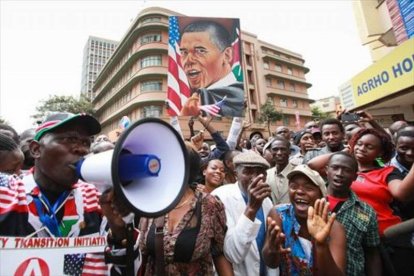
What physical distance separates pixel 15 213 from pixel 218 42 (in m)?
6.87

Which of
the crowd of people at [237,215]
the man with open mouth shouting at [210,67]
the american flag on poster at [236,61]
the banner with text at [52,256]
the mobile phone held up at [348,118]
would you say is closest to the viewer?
the banner with text at [52,256]

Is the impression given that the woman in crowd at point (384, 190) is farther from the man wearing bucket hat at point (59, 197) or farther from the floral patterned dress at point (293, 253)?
the man wearing bucket hat at point (59, 197)

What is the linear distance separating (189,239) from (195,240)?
4 centimetres

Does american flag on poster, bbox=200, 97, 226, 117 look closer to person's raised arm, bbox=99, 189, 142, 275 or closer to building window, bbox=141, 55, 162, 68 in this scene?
person's raised arm, bbox=99, 189, 142, 275

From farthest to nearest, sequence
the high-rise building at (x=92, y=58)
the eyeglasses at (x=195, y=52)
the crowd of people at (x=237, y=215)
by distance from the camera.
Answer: the high-rise building at (x=92, y=58)
the eyeglasses at (x=195, y=52)
the crowd of people at (x=237, y=215)

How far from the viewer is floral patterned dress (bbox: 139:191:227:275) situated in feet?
6.22

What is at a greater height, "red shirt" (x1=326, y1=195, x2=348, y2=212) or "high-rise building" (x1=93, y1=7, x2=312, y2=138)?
"high-rise building" (x1=93, y1=7, x2=312, y2=138)

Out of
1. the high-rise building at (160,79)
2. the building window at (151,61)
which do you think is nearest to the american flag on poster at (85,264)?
the high-rise building at (160,79)

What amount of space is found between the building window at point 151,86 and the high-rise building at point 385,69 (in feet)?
70.7

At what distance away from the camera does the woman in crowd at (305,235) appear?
5.85ft

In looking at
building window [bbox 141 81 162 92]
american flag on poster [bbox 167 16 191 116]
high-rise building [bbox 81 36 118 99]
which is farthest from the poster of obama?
high-rise building [bbox 81 36 118 99]

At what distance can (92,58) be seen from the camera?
3231 inches

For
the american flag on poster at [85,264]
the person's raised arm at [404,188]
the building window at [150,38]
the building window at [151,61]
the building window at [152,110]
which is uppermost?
the building window at [150,38]

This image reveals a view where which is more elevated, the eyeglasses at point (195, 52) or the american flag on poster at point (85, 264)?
the eyeglasses at point (195, 52)
